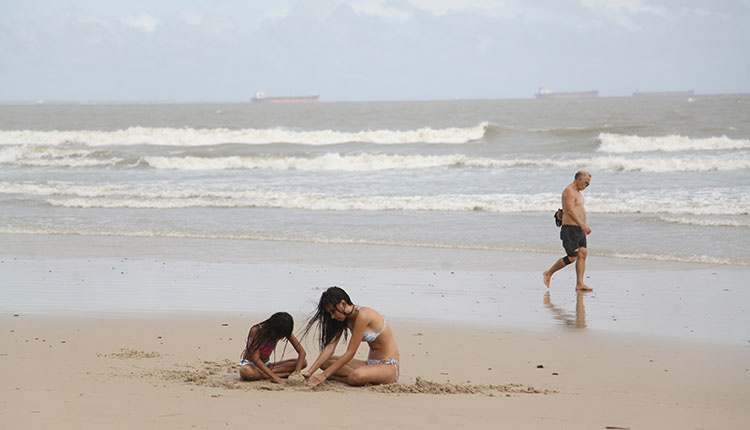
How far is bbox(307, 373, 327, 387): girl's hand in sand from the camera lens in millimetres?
5254

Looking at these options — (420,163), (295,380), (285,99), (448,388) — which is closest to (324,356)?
(295,380)

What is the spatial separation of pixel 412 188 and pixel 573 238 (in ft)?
35.7

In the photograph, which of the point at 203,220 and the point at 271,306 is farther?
the point at 203,220

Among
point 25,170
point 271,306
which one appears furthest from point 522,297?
point 25,170

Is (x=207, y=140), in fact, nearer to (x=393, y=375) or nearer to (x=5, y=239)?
(x=5, y=239)

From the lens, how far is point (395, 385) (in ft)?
17.3

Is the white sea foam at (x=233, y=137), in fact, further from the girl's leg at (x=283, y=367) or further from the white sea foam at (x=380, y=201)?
the girl's leg at (x=283, y=367)

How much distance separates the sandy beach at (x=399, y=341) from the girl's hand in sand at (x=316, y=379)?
5cm

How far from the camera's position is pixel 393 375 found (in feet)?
17.6

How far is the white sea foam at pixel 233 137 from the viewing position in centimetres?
3719

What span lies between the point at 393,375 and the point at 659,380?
1.90 m

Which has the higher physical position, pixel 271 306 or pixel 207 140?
pixel 207 140

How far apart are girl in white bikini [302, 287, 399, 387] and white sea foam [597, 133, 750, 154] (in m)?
25.9

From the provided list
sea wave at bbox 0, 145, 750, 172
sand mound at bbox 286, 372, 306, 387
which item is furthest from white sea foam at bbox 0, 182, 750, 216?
sand mound at bbox 286, 372, 306, 387
